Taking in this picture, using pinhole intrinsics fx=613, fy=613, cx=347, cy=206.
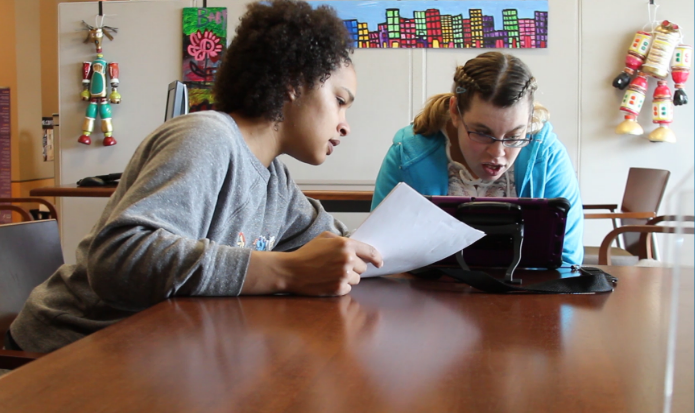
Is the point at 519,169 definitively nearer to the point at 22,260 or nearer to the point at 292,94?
the point at 292,94

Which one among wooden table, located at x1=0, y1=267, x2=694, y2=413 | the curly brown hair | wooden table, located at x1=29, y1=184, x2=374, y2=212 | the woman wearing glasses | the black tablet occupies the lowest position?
wooden table, located at x1=29, y1=184, x2=374, y2=212

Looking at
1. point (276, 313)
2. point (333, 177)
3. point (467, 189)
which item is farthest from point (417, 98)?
point (276, 313)

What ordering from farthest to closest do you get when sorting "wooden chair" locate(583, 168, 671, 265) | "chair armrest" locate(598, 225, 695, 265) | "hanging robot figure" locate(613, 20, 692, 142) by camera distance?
1. "hanging robot figure" locate(613, 20, 692, 142)
2. "wooden chair" locate(583, 168, 671, 265)
3. "chair armrest" locate(598, 225, 695, 265)

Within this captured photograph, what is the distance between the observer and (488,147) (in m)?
1.46

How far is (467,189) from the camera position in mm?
1659

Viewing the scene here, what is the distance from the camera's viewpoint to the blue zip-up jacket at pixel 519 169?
1.57m

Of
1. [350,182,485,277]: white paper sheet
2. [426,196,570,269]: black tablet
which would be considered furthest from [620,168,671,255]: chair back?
[350,182,485,277]: white paper sheet

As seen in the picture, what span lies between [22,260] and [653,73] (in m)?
3.50

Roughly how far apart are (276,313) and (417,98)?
10.6 feet

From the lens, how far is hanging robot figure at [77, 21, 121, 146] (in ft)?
12.7

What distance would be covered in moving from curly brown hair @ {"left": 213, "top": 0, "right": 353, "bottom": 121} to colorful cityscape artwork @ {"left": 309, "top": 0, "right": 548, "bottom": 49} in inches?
109

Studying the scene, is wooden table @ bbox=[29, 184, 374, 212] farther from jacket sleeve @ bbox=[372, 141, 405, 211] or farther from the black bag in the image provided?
the black bag

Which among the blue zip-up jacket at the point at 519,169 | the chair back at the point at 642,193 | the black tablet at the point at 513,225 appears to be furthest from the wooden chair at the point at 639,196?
the black tablet at the point at 513,225

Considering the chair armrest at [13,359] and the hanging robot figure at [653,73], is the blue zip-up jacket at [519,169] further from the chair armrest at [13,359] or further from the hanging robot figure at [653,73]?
the hanging robot figure at [653,73]
